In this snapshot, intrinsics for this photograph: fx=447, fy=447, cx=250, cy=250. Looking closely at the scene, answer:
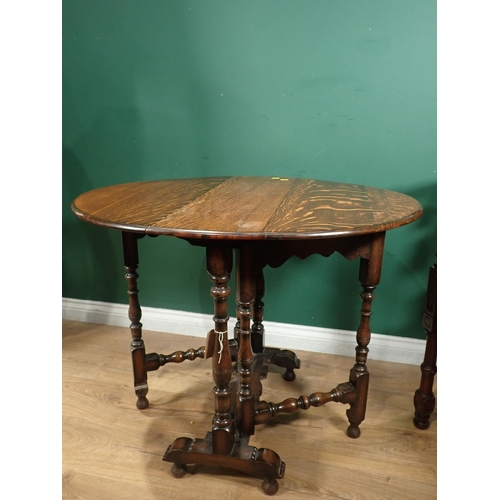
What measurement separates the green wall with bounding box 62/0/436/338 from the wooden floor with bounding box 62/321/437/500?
0.33 meters

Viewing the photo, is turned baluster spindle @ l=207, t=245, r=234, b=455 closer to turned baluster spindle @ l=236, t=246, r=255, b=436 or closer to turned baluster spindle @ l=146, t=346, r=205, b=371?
turned baluster spindle @ l=236, t=246, r=255, b=436

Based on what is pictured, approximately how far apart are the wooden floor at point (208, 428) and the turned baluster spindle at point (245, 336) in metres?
0.16

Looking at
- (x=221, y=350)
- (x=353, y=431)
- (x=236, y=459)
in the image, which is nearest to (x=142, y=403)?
(x=236, y=459)

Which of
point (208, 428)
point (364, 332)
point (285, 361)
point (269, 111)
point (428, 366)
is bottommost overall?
point (208, 428)

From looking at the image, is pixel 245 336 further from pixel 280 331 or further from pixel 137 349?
pixel 280 331

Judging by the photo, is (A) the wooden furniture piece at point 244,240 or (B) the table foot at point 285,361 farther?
(B) the table foot at point 285,361

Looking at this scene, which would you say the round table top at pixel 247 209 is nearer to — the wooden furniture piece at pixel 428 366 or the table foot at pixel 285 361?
the wooden furniture piece at pixel 428 366

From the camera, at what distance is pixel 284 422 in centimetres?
156

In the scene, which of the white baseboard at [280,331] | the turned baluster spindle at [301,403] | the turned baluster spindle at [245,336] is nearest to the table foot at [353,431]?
the turned baluster spindle at [301,403]

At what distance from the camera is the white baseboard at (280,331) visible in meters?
1.94

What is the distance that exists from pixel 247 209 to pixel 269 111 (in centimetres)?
84

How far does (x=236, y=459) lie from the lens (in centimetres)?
126

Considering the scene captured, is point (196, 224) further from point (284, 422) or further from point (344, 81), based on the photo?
→ point (344, 81)

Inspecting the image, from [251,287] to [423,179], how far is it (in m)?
0.95
